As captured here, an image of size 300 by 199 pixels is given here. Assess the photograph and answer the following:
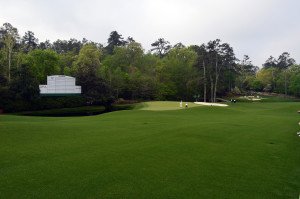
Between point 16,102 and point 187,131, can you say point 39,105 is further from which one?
point 187,131

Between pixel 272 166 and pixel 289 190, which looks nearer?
pixel 289 190

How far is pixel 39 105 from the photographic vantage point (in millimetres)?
44844

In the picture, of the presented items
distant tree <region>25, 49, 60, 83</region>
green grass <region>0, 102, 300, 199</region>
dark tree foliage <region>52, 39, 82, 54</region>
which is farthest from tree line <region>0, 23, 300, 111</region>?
dark tree foliage <region>52, 39, 82, 54</region>

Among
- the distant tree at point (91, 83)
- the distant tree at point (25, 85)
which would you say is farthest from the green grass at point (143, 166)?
the distant tree at point (91, 83)

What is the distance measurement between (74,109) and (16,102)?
8349 mm

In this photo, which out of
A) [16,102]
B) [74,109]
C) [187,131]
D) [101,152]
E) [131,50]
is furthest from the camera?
[131,50]

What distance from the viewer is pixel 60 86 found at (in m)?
49.1

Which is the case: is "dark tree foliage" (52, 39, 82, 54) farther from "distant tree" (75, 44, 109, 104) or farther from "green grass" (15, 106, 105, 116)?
"green grass" (15, 106, 105, 116)

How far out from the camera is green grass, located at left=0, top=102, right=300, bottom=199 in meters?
7.61

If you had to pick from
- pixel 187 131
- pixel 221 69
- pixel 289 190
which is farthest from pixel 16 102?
pixel 221 69

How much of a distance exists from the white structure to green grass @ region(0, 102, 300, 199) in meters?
32.5

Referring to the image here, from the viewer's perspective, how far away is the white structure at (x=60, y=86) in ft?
157

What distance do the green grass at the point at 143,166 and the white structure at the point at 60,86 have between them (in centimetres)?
3254

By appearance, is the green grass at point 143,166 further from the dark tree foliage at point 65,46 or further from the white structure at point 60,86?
the dark tree foliage at point 65,46
